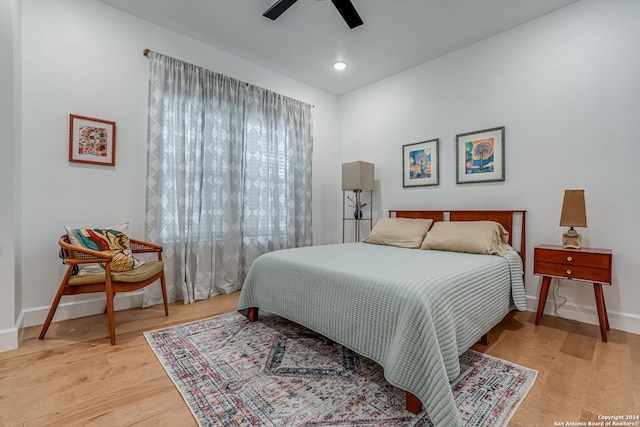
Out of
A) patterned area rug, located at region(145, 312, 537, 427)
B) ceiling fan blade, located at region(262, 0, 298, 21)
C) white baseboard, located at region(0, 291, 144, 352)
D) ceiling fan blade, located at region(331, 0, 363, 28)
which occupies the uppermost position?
ceiling fan blade, located at region(262, 0, 298, 21)

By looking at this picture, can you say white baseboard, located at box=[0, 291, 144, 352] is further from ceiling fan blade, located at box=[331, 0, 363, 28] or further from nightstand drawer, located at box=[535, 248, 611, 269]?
nightstand drawer, located at box=[535, 248, 611, 269]

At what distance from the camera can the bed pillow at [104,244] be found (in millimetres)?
2295

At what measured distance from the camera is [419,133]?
3.72m

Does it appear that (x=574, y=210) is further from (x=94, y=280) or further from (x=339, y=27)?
(x=94, y=280)

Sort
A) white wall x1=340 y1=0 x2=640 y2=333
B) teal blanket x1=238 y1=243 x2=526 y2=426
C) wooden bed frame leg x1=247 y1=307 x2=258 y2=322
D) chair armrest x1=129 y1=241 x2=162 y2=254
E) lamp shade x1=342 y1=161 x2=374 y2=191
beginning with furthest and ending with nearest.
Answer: lamp shade x1=342 y1=161 x2=374 y2=191 → chair armrest x1=129 y1=241 x2=162 y2=254 → wooden bed frame leg x1=247 y1=307 x2=258 y2=322 → white wall x1=340 y1=0 x2=640 y2=333 → teal blanket x1=238 y1=243 x2=526 y2=426

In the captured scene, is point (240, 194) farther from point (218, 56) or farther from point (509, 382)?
point (509, 382)

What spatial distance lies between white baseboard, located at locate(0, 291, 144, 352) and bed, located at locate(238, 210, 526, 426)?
120cm

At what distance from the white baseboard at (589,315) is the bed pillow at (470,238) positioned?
70cm

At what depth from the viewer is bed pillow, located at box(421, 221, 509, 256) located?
2.54 metres

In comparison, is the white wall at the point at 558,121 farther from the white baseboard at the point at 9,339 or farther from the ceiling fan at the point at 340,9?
the white baseboard at the point at 9,339

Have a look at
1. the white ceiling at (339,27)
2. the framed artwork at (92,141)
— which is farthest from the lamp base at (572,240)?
the framed artwork at (92,141)

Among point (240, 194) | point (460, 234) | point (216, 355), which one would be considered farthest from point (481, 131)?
point (216, 355)

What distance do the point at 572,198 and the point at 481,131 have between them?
1.14 meters

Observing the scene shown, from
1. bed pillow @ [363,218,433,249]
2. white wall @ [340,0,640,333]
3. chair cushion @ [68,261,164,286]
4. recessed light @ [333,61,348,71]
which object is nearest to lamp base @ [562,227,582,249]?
white wall @ [340,0,640,333]
